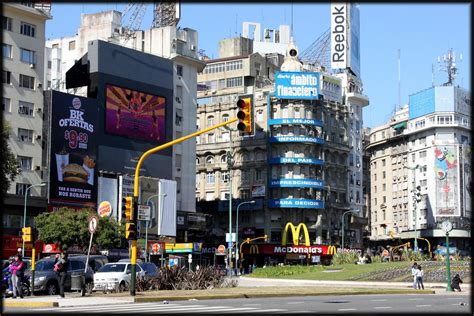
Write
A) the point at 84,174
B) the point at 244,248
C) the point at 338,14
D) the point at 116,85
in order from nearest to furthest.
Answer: the point at 84,174 < the point at 116,85 < the point at 244,248 < the point at 338,14

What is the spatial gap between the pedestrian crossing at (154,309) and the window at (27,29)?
6331 cm

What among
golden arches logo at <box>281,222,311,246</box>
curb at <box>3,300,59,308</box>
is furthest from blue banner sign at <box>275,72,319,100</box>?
curb at <box>3,300,59,308</box>

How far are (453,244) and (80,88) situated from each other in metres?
68.8

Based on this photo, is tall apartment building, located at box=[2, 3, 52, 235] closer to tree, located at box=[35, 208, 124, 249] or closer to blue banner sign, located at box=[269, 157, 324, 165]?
tree, located at box=[35, 208, 124, 249]

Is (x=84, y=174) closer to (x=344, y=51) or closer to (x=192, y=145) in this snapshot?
(x=192, y=145)

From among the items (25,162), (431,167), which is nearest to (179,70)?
(25,162)

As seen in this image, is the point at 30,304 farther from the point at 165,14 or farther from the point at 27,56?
the point at 165,14

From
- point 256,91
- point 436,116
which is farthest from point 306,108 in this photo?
point 436,116

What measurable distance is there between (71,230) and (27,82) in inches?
752

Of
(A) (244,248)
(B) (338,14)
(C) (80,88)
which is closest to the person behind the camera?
(C) (80,88)

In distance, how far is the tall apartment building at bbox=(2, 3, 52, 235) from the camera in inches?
3246

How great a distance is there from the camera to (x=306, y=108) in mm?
121625

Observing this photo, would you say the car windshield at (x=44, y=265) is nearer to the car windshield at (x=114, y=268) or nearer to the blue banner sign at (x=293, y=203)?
the car windshield at (x=114, y=268)

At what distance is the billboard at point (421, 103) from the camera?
14550 cm
